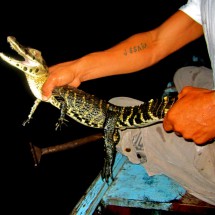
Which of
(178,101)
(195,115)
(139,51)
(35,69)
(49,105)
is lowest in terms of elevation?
(49,105)

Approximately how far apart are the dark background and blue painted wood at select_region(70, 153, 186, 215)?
374 centimetres

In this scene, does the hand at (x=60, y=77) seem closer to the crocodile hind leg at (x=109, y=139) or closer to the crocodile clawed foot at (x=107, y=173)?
the crocodile hind leg at (x=109, y=139)

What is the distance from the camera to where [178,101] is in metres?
2.33

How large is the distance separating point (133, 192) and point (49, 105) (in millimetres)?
8227

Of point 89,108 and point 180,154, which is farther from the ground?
point 89,108

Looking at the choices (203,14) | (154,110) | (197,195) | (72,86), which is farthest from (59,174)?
(203,14)

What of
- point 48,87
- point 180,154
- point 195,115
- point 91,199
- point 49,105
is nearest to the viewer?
point 195,115

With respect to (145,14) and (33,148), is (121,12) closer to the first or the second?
(145,14)

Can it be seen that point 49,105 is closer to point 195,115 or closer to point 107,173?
point 107,173

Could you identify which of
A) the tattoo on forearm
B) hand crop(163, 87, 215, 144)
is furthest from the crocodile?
hand crop(163, 87, 215, 144)

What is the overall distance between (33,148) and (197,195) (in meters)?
2.01

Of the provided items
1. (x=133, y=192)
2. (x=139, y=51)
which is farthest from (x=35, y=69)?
(x=133, y=192)

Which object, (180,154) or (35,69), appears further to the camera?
(35,69)

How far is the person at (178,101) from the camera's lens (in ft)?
7.50
